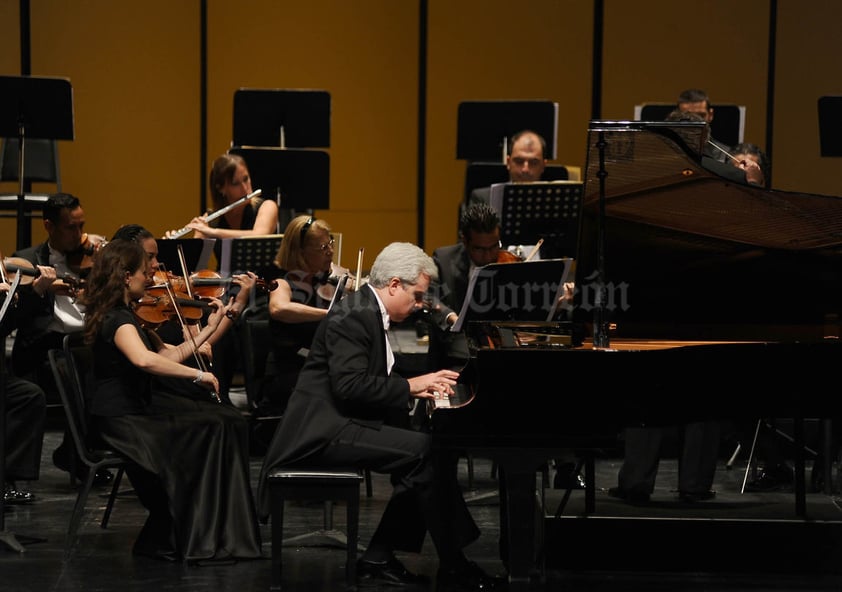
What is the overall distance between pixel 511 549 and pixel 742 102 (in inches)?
202

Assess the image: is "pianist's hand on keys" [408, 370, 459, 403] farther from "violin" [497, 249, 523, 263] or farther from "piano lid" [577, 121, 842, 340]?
"violin" [497, 249, 523, 263]

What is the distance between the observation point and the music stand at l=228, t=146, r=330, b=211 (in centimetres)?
638

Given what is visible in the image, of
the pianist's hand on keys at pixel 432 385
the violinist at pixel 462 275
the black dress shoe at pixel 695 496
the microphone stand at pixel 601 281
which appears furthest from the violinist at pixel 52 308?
the microphone stand at pixel 601 281

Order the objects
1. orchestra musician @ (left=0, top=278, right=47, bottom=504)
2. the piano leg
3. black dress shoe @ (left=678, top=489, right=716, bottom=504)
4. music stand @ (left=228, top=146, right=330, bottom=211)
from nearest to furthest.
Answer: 1. the piano leg
2. black dress shoe @ (left=678, top=489, right=716, bottom=504)
3. orchestra musician @ (left=0, top=278, right=47, bottom=504)
4. music stand @ (left=228, top=146, right=330, bottom=211)

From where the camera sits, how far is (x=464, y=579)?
3947 millimetres

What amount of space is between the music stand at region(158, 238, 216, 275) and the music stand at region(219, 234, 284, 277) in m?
0.08

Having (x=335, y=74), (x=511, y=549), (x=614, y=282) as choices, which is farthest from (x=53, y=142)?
(x=511, y=549)

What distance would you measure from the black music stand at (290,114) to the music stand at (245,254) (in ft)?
3.54

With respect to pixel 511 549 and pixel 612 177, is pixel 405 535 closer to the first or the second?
pixel 511 549

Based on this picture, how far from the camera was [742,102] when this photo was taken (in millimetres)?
8133

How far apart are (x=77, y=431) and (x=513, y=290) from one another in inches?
64.8

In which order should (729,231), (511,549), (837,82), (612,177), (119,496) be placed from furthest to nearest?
(837,82) → (119,496) → (729,231) → (612,177) → (511,549)

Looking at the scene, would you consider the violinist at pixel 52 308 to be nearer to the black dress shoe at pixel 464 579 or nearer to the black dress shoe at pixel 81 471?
Result: the black dress shoe at pixel 81 471

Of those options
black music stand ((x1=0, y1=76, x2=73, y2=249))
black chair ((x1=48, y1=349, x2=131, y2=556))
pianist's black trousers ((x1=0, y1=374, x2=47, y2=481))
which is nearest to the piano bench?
black chair ((x1=48, y1=349, x2=131, y2=556))
